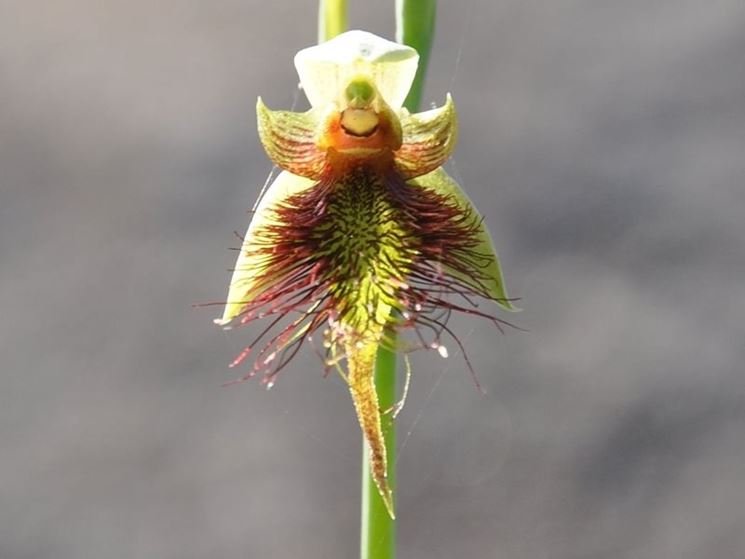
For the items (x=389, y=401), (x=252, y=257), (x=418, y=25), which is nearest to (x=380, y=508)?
(x=389, y=401)

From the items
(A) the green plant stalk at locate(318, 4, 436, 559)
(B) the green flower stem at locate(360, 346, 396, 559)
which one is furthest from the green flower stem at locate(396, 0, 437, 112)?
(B) the green flower stem at locate(360, 346, 396, 559)

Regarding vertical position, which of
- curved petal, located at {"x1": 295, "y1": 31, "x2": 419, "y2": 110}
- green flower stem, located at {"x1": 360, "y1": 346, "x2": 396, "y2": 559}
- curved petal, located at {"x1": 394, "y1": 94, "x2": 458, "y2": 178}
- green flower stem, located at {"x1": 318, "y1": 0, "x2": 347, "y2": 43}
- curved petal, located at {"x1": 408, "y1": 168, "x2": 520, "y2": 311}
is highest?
green flower stem, located at {"x1": 318, "y1": 0, "x2": 347, "y2": 43}

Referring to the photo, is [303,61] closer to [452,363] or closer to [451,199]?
[451,199]

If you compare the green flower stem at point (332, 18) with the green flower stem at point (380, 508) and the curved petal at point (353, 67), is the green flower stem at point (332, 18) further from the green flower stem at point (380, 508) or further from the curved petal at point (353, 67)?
the green flower stem at point (380, 508)

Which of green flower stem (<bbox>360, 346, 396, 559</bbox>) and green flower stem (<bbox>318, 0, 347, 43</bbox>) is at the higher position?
green flower stem (<bbox>318, 0, 347, 43</bbox>)

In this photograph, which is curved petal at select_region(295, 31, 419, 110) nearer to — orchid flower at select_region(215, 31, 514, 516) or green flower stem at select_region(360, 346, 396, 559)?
orchid flower at select_region(215, 31, 514, 516)

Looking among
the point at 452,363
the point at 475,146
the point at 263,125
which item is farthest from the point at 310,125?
the point at 475,146

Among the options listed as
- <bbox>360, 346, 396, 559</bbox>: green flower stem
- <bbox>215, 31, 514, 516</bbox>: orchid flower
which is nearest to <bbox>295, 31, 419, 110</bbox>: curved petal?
<bbox>215, 31, 514, 516</bbox>: orchid flower
